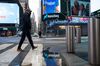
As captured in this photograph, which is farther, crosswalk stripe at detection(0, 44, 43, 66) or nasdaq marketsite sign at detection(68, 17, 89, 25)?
nasdaq marketsite sign at detection(68, 17, 89, 25)

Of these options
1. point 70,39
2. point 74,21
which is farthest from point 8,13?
point 70,39

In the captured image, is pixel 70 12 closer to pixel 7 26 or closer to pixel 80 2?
pixel 80 2

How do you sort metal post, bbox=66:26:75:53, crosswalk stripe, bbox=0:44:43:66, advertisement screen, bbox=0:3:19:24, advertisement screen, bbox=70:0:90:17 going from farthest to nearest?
advertisement screen, bbox=0:3:19:24 → advertisement screen, bbox=70:0:90:17 → metal post, bbox=66:26:75:53 → crosswalk stripe, bbox=0:44:43:66

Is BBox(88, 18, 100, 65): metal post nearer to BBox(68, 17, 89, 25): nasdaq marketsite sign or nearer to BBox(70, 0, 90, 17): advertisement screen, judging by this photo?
BBox(70, 0, 90, 17): advertisement screen

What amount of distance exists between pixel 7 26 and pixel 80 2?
1064 inches

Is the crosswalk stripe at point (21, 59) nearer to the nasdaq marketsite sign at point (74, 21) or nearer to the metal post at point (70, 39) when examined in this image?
the metal post at point (70, 39)

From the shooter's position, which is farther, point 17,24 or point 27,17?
point 17,24

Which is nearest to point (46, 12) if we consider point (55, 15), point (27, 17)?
point (55, 15)

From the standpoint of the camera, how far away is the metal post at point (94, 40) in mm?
5843

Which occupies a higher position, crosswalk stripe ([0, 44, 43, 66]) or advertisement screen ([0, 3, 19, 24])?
advertisement screen ([0, 3, 19, 24])

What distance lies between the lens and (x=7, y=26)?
9538 centimetres

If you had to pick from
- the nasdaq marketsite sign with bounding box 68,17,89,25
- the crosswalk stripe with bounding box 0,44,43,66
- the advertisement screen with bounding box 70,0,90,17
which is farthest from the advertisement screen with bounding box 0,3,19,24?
the crosswalk stripe with bounding box 0,44,43,66

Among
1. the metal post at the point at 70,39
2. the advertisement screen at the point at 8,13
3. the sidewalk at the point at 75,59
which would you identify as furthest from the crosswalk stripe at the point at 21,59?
the advertisement screen at the point at 8,13

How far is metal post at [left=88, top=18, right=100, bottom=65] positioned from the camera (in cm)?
584
